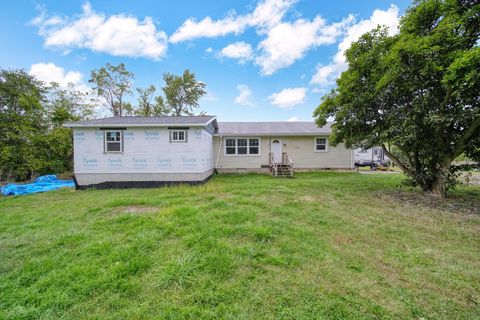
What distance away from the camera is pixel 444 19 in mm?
5453

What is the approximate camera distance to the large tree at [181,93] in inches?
947

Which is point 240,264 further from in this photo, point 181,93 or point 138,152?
point 181,93

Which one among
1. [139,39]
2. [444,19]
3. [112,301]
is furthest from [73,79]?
[444,19]

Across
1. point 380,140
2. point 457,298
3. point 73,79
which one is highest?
point 73,79

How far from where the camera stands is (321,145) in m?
14.2

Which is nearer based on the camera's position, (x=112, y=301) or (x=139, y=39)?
(x=112, y=301)

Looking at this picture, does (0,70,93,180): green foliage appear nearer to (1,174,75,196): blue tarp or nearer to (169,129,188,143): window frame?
(1,174,75,196): blue tarp

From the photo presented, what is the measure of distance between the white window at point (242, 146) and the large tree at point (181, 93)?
13653mm

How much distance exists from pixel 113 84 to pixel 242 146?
1841 centimetres

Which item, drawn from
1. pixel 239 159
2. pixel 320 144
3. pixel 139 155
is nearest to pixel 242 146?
pixel 239 159

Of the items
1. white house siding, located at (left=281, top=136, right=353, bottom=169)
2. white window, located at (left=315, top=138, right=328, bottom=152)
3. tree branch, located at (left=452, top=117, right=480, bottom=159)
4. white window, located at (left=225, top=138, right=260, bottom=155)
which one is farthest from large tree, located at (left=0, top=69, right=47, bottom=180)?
tree branch, located at (left=452, top=117, right=480, bottom=159)

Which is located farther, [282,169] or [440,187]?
[282,169]

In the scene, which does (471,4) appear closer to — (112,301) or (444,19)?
(444,19)

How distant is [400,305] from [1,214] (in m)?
9.23
